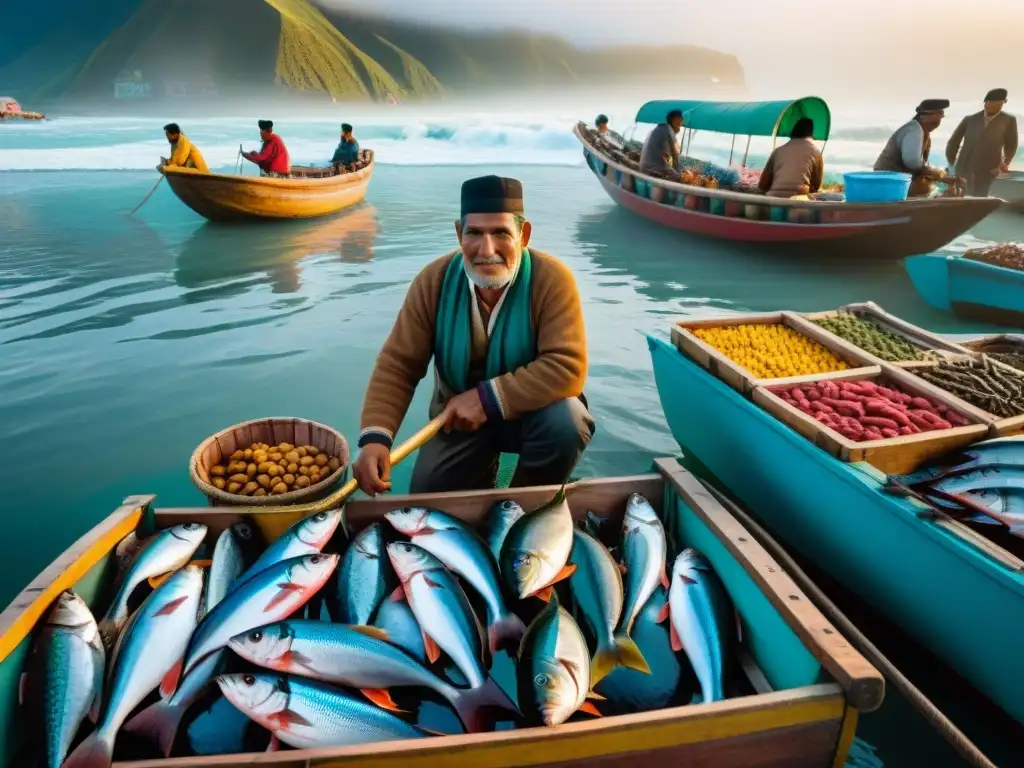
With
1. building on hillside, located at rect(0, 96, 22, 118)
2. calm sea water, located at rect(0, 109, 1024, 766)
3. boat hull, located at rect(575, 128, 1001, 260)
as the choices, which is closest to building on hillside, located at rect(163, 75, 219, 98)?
building on hillside, located at rect(0, 96, 22, 118)

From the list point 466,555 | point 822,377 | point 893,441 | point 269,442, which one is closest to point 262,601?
point 466,555

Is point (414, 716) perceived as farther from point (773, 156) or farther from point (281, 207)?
point (281, 207)

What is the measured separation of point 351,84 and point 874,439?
4630 inches

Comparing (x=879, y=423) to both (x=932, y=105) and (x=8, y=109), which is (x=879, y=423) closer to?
(x=932, y=105)

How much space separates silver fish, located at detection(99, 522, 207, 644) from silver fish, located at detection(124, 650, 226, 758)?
386mm

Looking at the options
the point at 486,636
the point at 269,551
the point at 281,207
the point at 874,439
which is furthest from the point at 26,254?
the point at 874,439

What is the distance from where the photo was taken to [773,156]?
9.24 metres

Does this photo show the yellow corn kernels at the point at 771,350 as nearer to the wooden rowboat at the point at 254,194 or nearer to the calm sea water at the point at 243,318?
the calm sea water at the point at 243,318

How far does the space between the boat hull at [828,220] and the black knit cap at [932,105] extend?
1.17 meters

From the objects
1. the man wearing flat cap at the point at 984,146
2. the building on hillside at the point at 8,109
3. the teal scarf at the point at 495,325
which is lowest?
the teal scarf at the point at 495,325

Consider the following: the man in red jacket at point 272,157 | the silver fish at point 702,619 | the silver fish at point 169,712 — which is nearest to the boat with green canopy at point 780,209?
the man in red jacket at point 272,157

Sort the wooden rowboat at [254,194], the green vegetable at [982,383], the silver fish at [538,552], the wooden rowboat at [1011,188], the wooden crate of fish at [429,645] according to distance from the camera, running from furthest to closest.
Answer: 1. the wooden rowboat at [1011,188]
2. the wooden rowboat at [254,194]
3. the green vegetable at [982,383]
4. the silver fish at [538,552]
5. the wooden crate of fish at [429,645]

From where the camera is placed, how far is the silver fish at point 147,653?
153cm

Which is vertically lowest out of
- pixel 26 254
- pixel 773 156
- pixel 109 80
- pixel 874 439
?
pixel 26 254
